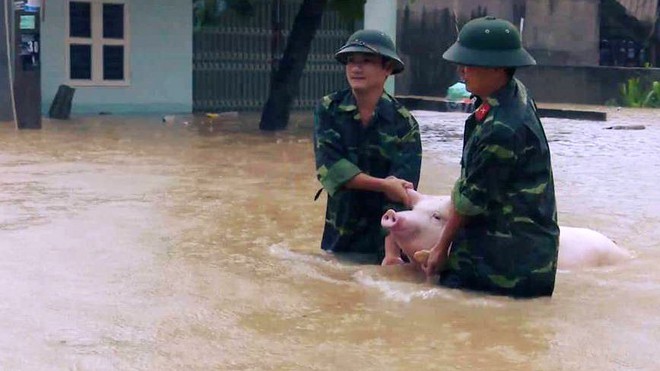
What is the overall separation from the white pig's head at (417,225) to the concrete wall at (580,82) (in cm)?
1925

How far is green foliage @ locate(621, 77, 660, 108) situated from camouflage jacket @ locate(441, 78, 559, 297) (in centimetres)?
1936

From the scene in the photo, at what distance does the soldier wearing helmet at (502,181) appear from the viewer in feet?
16.7

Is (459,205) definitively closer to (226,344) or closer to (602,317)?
(602,317)

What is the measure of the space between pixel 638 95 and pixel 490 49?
1974 cm

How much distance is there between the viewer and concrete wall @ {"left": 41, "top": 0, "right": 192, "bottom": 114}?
56.3 ft

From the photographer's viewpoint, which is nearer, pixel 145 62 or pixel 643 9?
pixel 145 62

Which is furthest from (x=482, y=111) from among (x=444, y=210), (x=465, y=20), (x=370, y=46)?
(x=465, y=20)

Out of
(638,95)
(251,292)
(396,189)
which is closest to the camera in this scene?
(251,292)

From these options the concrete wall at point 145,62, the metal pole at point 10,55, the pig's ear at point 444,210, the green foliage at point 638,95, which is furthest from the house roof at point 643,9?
the pig's ear at point 444,210

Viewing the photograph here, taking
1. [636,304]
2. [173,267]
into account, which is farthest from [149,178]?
[636,304]

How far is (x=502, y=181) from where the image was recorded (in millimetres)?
5137

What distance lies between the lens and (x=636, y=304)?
205 inches

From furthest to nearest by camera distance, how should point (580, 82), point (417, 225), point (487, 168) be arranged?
point (580, 82)
point (417, 225)
point (487, 168)

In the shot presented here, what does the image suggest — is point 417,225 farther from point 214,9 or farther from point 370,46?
point 214,9
